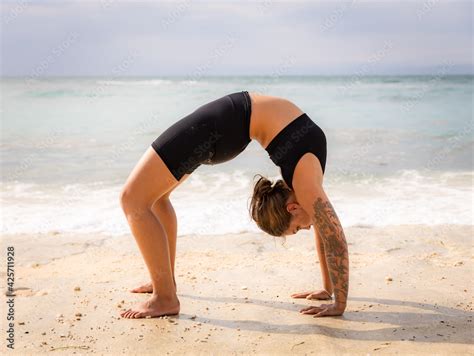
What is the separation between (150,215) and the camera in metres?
3.10

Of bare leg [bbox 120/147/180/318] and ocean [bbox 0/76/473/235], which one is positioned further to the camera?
ocean [bbox 0/76/473/235]

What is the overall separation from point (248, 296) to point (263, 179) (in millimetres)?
893

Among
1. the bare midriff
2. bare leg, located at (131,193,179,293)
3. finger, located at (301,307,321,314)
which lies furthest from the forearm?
bare leg, located at (131,193,179,293)

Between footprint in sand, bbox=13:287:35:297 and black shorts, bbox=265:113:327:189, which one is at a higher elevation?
black shorts, bbox=265:113:327:189

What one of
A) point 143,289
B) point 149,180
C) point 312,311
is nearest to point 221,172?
point 143,289

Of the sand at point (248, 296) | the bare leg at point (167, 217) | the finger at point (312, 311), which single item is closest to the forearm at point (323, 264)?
the sand at point (248, 296)

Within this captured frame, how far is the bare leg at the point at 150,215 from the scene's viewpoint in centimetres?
305

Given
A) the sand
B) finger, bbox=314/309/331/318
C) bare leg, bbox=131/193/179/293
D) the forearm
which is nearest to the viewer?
the sand

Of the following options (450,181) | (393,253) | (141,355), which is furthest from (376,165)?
(141,355)

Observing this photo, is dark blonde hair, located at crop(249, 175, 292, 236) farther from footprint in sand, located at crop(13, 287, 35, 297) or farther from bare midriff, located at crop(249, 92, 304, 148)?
footprint in sand, located at crop(13, 287, 35, 297)

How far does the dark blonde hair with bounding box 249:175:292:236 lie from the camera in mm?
3086

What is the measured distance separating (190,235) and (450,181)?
429 centimetres

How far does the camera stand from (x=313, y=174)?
2.99 meters

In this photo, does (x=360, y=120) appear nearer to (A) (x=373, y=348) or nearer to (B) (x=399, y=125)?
(B) (x=399, y=125)
